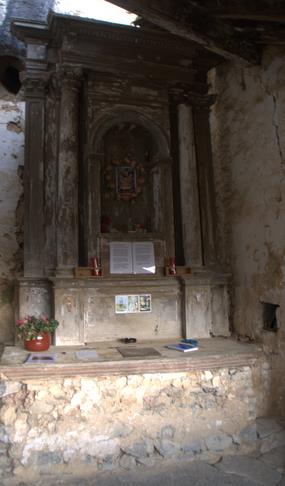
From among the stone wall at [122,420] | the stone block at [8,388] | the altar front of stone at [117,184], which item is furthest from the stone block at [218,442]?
the stone block at [8,388]

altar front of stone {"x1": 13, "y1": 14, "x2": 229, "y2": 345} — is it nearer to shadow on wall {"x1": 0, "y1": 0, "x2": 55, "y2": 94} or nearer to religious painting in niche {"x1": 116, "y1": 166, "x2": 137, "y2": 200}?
religious painting in niche {"x1": 116, "y1": 166, "x2": 137, "y2": 200}

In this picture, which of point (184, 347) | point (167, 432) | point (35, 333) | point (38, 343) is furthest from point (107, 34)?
point (167, 432)

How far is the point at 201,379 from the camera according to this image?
463 centimetres

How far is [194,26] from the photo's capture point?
201 inches

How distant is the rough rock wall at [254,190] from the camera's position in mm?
5344

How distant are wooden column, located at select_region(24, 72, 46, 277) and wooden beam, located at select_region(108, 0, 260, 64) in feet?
6.83

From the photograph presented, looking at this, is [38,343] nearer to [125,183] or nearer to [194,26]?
[125,183]

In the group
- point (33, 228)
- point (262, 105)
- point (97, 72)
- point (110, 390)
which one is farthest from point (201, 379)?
point (97, 72)

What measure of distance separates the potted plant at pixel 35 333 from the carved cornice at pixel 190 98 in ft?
13.1

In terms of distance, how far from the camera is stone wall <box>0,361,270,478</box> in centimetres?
411

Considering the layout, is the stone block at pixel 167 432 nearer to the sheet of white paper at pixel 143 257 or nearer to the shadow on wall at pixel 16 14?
the sheet of white paper at pixel 143 257

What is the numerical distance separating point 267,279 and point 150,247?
1665 millimetres

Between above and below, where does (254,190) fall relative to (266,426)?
above

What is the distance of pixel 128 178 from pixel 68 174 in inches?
42.0
